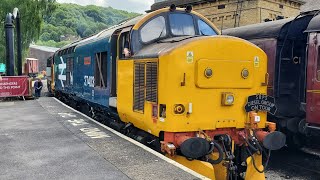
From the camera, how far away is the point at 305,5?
101 ft

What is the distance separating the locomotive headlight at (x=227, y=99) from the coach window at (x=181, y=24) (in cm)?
190

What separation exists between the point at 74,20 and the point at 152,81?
15264 cm

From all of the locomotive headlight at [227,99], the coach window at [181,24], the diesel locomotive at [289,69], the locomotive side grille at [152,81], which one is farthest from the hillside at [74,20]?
the locomotive headlight at [227,99]

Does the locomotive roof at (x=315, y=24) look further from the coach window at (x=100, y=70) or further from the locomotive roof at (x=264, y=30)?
the coach window at (x=100, y=70)

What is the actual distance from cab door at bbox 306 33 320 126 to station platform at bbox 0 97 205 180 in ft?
12.1

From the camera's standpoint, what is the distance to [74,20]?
153000 millimetres

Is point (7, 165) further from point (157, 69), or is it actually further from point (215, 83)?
point (215, 83)

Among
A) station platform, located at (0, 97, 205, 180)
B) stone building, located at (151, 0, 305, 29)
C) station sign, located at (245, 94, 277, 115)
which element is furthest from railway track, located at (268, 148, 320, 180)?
stone building, located at (151, 0, 305, 29)

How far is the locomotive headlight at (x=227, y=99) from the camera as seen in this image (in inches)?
268

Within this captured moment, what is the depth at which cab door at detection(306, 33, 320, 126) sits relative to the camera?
323 inches

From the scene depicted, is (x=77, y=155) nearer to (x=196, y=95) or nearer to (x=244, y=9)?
(x=196, y=95)

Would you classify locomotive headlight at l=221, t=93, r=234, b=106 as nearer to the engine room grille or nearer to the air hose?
the air hose

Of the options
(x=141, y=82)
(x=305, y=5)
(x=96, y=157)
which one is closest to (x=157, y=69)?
(x=141, y=82)

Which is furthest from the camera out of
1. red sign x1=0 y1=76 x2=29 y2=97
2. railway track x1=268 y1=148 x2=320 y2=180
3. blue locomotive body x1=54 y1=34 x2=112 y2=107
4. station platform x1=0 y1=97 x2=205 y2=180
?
red sign x1=0 y1=76 x2=29 y2=97
